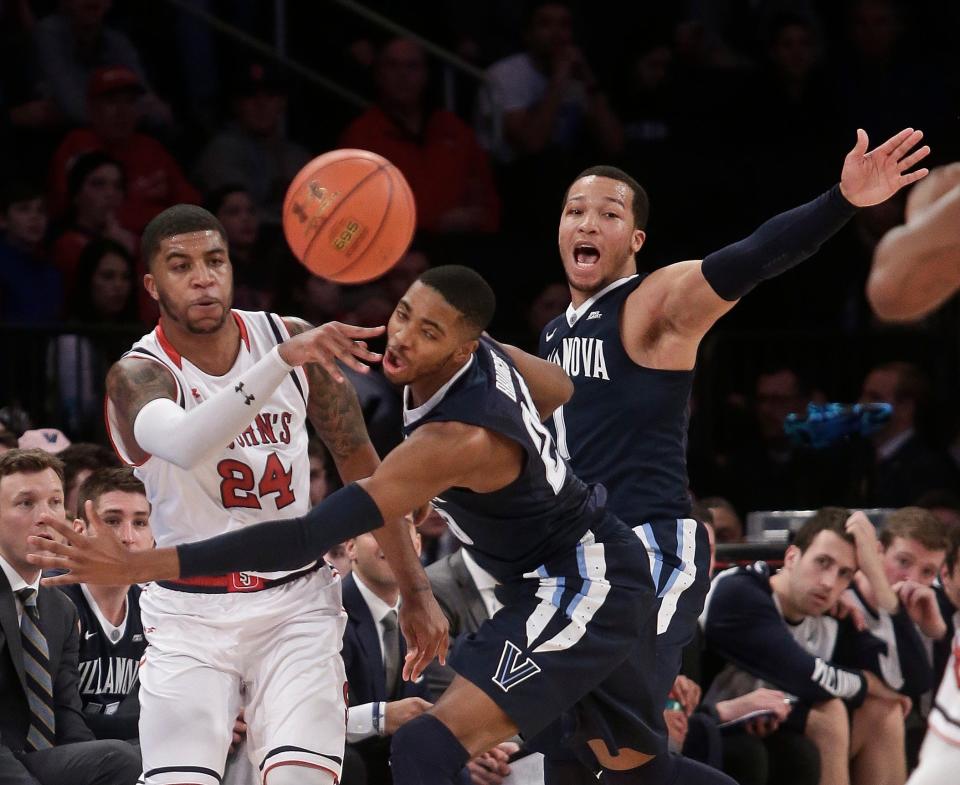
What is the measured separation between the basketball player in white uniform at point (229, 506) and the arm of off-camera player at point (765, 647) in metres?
2.37

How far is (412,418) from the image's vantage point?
4602 millimetres

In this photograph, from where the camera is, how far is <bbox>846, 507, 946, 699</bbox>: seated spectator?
7121 millimetres

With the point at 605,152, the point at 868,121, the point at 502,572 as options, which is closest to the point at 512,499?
the point at 502,572

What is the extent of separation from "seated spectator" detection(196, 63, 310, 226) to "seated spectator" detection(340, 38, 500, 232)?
0.40 metres

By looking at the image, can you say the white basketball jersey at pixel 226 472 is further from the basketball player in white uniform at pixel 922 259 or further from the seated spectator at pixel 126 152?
the seated spectator at pixel 126 152

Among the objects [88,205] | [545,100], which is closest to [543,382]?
[88,205]

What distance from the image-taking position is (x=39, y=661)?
573cm

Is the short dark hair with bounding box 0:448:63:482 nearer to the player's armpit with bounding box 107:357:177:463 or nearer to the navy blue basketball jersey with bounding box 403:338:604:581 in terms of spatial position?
the player's armpit with bounding box 107:357:177:463

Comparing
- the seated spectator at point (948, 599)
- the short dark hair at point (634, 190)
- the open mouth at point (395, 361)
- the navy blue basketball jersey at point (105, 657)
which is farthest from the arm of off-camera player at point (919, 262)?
the seated spectator at point (948, 599)

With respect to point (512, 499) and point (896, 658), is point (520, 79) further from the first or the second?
point (512, 499)

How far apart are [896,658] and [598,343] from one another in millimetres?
2475

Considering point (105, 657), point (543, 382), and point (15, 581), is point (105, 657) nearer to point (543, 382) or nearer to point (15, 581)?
point (15, 581)

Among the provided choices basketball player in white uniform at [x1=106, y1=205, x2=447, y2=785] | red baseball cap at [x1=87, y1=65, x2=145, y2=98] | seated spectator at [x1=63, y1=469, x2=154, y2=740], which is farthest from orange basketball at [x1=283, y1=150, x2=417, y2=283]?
red baseball cap at [x1=87, y1=65, x2=145, y2=98]

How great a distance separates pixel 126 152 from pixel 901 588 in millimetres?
4680
